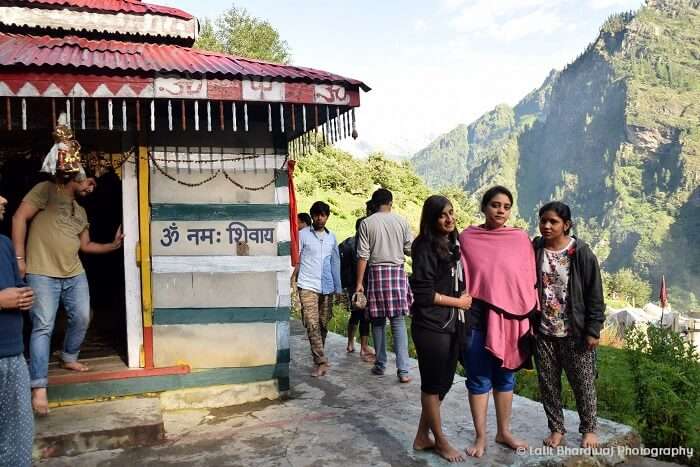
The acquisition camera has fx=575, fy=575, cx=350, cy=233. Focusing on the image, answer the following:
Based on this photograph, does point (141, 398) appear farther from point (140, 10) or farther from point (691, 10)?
point (691, 10)

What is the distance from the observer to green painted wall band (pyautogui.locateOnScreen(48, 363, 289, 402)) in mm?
4977

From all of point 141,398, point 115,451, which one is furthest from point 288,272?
point 115,451

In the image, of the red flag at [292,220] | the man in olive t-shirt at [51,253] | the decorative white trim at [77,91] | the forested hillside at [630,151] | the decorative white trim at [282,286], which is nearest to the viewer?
the decorative white trim at [77,91]

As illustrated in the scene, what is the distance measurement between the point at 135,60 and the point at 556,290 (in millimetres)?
3789

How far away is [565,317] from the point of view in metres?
3.95

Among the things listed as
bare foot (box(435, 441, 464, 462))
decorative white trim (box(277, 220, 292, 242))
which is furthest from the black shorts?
decorative white trim (box(277, 220, 292, 242))

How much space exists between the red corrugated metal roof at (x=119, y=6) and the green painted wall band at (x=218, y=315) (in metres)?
3.21

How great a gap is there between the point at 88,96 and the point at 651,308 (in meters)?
32.2

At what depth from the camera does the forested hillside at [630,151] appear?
98500mm

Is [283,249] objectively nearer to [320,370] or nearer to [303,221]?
[303,221]

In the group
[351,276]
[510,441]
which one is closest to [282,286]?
[351,276]

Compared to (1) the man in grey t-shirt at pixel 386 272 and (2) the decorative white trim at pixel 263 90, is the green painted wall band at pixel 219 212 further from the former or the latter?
(2) the decorative white trim at pixel 263 90

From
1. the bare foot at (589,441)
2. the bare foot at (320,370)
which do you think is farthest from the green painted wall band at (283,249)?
the bare foot at (589,441)

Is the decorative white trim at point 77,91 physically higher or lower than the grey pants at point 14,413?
higher
